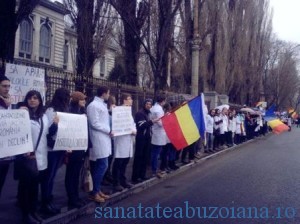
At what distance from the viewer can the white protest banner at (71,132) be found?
6.10m

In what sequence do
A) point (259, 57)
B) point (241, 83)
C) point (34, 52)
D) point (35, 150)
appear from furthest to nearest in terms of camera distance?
1. point (34, 52)
2. point (259, 57)
3. point (241, 83)
4. point (35, 150)

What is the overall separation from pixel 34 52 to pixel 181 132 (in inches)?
1354

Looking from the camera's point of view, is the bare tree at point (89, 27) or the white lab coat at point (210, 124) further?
the white lab coat at point (210, 124)

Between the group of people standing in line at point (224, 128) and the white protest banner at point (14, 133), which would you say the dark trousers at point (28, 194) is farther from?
the group of people standing in line at point (224, 128)

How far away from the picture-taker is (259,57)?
34188mm

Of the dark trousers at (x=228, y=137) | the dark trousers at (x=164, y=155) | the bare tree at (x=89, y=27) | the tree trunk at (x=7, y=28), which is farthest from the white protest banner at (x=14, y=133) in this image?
the dark trousers at (x=228, y=137)

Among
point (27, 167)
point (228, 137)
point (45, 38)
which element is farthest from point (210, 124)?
point (45, 38)

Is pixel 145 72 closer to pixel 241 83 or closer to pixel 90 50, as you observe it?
pixel 241 83

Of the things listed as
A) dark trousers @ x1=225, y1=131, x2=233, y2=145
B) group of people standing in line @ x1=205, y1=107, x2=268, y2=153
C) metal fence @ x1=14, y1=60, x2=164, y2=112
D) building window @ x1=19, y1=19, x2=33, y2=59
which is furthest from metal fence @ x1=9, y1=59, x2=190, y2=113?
building window @ x1=19, y1=19, x2=33, y2=59

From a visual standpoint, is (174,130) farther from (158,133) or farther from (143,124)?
(143,124)

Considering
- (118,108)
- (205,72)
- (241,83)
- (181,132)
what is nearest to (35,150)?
(118,108)

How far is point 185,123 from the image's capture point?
1020cm

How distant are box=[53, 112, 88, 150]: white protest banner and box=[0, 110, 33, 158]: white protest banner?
0.66 metres

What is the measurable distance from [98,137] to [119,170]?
1445 mm
